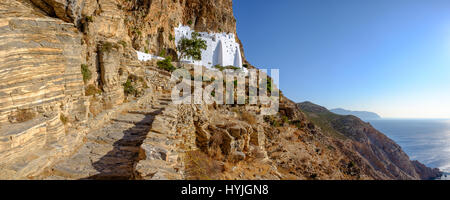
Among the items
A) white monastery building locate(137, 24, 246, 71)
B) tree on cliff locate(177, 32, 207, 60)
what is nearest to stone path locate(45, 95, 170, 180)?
tree on cliff locate(177, 32, 207, 60)

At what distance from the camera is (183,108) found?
669cm

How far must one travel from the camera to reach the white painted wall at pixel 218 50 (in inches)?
1225

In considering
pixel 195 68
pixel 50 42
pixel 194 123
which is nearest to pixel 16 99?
pixel 50 42

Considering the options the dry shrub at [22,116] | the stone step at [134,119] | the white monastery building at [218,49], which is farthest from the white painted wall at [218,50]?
the dry shrub at [22,116]

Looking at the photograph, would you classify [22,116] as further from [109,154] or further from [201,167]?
[201,167]

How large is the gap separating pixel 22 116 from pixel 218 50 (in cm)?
3044

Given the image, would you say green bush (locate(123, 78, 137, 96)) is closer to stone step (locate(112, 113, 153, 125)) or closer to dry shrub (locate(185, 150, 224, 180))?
stone step (locate(112, 113, 153, 125))

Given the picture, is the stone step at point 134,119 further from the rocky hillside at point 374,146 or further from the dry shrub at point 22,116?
the rocky hillside at point 374,146

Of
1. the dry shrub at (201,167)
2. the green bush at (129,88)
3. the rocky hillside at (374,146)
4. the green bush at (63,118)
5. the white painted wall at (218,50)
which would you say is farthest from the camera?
the rocky hillside at (374,146)

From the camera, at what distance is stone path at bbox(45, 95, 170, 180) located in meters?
3.32

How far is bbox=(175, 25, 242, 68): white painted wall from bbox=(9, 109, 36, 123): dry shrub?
88.5 ft

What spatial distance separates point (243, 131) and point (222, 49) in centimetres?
2615

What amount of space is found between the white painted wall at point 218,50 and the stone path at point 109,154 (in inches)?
984

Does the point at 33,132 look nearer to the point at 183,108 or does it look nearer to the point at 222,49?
the point at 183,108
